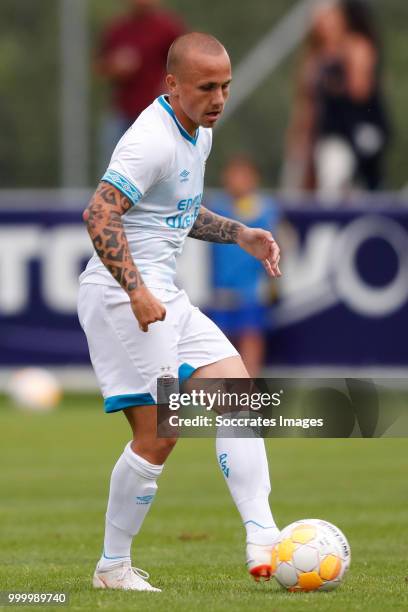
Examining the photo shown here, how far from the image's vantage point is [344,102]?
60.6ft

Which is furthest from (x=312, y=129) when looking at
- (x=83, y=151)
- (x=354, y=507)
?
(x=354, y=507)

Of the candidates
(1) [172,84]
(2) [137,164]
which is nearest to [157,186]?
(2) [137,164]

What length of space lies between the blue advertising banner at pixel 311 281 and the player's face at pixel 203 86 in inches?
431

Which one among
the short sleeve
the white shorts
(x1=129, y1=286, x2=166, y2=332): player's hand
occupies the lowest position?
the white shorts

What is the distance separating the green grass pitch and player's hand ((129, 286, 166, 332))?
44.2 inches

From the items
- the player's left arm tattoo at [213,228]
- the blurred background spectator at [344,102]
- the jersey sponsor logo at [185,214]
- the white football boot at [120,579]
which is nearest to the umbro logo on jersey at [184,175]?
the jersey sponsor logo at [185,214]

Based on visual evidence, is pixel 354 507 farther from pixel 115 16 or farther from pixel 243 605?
pixel 115 16

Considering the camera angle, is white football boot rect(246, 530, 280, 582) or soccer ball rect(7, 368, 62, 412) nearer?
white football boot rect(246, 530, 280, 582)

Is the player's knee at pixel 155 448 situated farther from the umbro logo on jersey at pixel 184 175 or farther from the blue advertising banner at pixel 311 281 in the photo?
the blue advertising banner at pixel 311 281

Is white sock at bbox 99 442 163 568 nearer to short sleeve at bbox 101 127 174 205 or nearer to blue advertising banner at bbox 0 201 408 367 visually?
short sleeve at bbox 101 127 174 205

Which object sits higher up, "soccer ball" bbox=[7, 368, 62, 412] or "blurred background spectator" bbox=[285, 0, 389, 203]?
"blurred background spectator" bbox=[285, 0, 389, 203]

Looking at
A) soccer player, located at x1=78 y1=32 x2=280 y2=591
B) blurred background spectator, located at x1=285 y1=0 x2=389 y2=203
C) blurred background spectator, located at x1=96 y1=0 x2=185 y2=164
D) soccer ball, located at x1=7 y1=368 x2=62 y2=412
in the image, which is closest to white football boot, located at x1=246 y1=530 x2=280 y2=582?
soccer player, located at x1=78 y1=32 x2=280 y2=591

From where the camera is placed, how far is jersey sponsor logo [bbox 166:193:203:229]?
23.7 ft

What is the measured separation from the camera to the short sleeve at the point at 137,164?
22.5 feet
